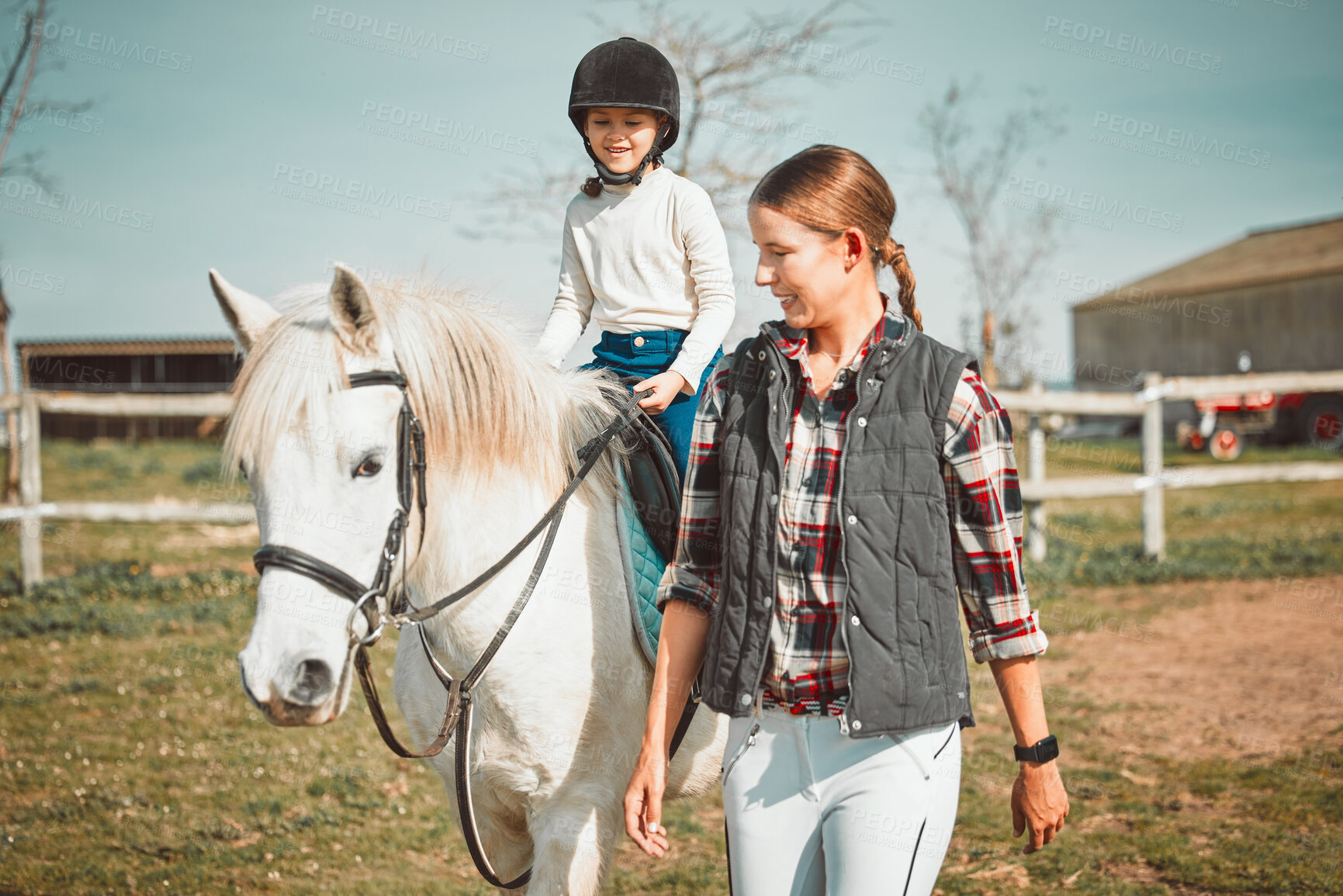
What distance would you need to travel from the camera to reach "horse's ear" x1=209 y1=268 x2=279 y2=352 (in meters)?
2.04

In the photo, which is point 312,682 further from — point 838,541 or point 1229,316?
point 1229,316

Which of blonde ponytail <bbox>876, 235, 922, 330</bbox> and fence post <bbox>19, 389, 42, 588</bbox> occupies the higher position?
blonde ponytail <bbox>876, 235, 922, 330</bbox>

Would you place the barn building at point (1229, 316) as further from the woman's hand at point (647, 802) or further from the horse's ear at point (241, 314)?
the horse's ear at point (241, 314)

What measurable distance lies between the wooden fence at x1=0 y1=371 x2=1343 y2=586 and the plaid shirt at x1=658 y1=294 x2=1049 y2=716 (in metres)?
7.47

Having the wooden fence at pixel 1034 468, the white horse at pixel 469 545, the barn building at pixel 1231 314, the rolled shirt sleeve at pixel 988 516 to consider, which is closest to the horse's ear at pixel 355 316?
the white horse at pixel 469 545

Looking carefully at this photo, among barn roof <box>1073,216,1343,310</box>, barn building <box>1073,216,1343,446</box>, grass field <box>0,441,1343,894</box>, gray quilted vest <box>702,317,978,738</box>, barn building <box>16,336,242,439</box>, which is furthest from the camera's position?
barn building <box>16,336,242,439</box>

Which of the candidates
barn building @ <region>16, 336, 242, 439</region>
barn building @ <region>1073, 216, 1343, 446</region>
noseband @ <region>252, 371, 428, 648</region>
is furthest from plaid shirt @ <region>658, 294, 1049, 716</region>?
barn building @ <region>16, 336, 242, 439</region>

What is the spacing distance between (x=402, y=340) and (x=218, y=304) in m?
0.48

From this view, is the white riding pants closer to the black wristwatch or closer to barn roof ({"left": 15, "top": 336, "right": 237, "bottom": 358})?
the black wristwatch

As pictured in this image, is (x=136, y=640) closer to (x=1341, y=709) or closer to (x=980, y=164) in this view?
(x=1341, y=709)

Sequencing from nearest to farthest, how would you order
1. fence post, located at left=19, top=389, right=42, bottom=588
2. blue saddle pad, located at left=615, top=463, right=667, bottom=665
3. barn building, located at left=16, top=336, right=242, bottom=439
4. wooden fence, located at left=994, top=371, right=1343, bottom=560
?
blue saddle pad, located at left=615, top=463, right=667, bottom=665 < fence post, located at left=19, top=389, right=42, bottom=588 < wooden fence, located at left=994, top=371, right=1343, bottom=560 < barn building, located at left=16, top=336, right=242, bottom=439

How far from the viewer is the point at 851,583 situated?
1589 millimetres

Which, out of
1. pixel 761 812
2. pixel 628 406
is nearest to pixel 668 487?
pixel 628 406

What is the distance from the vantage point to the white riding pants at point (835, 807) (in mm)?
1591
